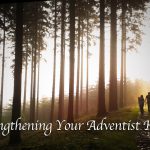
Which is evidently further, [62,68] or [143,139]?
[62,68]

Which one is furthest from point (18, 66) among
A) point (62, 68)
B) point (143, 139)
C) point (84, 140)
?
point (62, 68)

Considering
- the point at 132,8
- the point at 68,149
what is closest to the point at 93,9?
the point at 132,8

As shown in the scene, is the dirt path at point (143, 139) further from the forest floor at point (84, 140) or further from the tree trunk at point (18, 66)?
the tree trunk at point (18, 66)

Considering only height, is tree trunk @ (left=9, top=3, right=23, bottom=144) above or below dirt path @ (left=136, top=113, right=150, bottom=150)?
above

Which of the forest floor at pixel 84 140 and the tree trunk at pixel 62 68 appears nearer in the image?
the forest floor at pixel 84 140

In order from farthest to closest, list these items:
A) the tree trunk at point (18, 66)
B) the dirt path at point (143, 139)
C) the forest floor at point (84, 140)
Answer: the tree trunk at point (18, 66)
the forest floor at point (84, 140)
the dirt path at point (143, 139)

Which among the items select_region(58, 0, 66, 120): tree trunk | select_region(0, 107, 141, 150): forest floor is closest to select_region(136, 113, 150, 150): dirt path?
select_region(0, 107, 141, 150): forest floor

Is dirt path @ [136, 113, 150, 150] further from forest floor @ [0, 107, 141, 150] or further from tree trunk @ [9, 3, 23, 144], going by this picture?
tree trunk @ [9, 3, 23, 144]

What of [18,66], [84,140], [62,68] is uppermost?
[62,68]

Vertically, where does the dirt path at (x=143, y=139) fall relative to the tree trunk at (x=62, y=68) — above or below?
below

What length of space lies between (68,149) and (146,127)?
262 centimetres

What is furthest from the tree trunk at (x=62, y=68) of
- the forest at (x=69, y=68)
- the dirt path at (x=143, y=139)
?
the dirt path at (x=143, y=139)

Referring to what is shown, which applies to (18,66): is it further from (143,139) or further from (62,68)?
(62,68)

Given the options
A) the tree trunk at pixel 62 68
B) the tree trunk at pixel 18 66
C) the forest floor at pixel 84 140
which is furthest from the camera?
the tree trunk at pixel 62 68
